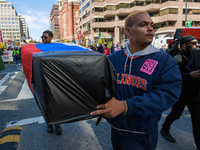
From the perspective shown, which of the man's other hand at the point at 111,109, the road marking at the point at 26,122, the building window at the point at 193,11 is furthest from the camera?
the building window at the point at 193,11

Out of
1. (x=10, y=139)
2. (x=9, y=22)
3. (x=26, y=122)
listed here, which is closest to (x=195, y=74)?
(x=10, y=139)

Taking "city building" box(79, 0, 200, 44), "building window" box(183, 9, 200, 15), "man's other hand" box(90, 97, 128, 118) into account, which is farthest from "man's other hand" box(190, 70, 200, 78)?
"building window" box(183, 9, 200, 15)

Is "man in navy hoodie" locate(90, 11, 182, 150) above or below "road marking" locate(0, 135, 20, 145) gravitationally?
above

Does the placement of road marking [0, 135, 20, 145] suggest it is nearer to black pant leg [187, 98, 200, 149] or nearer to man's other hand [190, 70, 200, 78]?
black pant leg [187, 98, 200, 149]

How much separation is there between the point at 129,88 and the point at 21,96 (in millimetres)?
5605

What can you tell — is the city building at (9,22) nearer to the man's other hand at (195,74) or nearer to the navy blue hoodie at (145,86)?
the man's other hand at (195,74)

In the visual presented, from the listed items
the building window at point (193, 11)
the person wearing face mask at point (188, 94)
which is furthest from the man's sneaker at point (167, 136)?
the building window at point (193, 11)

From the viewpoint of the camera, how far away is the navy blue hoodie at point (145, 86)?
128cm

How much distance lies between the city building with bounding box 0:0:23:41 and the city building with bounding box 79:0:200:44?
341 feet

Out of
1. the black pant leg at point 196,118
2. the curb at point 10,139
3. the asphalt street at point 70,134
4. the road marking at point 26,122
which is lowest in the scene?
the asphalt street at point 70,134

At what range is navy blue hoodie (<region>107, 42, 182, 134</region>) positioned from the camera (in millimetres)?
1283

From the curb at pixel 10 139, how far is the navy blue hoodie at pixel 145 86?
170 centimetres

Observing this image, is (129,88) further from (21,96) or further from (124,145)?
(21,96)

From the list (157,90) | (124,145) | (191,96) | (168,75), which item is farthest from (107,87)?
(191,96)
